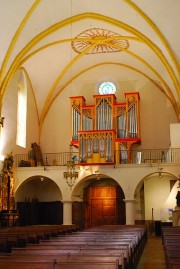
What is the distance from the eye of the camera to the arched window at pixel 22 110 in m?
25.0

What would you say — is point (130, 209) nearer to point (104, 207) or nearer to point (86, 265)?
point (104, 207)

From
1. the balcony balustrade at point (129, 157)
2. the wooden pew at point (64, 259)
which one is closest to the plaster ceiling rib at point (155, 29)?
the balcony balustrade at point (129, 157)

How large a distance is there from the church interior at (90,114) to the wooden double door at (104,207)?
71mm

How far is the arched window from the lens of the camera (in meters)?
25.0

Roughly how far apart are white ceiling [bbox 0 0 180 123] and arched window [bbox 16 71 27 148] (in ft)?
2.59

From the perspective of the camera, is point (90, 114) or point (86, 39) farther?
point (90, 114)

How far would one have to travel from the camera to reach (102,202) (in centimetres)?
2606

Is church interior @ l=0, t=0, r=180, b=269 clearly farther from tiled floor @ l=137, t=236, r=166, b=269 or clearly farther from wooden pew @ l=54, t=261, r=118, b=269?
wooden pew @ l=54, t=261, r=118, b=269

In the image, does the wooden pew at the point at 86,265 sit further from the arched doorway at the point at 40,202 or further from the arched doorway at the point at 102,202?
the arched doorway at the point at 102,202

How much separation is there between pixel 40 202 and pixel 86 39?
39.0 feet

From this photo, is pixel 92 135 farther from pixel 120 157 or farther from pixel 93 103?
pixel 93 103

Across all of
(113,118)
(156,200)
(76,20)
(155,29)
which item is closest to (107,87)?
(113,118)

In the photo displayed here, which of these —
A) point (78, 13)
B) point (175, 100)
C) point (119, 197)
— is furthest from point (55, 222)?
point (78, 13)

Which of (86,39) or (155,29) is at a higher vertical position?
(86,39)
